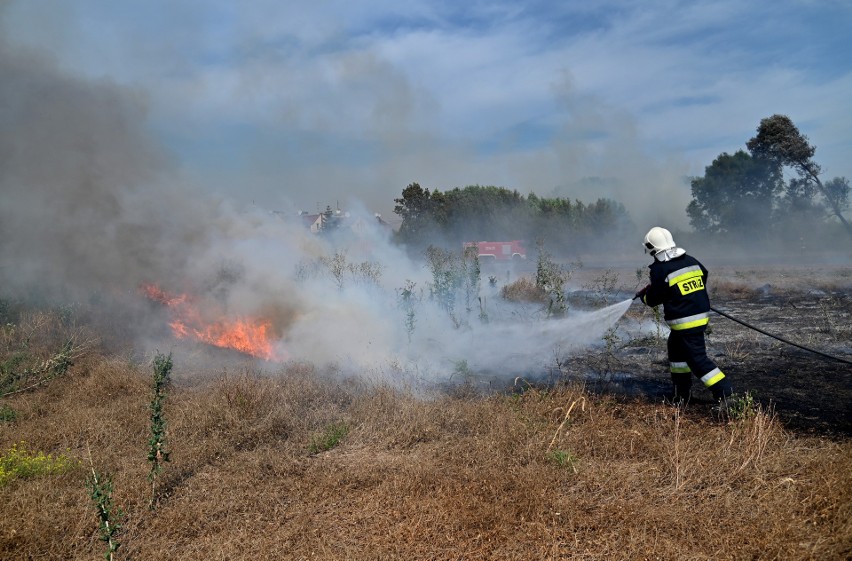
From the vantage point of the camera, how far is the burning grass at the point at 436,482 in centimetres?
328

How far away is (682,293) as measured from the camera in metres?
5.74

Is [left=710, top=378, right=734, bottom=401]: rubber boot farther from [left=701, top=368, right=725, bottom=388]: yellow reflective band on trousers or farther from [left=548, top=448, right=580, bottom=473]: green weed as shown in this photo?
[left=548, top=448, right=580, bottom=473]: green weed

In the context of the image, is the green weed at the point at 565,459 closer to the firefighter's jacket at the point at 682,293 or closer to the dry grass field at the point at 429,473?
the dry grass field at the point at 429,473

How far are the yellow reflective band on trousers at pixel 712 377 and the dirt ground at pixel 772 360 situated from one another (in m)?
0.50

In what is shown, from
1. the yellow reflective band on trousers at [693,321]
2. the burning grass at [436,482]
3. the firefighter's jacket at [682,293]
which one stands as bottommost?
the burning grass at [436,482]

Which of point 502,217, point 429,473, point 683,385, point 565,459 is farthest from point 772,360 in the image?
point 502,217

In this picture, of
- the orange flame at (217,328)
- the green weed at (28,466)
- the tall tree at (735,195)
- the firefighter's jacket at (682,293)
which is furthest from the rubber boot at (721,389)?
the tall tree at (735,195)

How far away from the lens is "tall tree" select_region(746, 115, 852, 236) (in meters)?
28.0

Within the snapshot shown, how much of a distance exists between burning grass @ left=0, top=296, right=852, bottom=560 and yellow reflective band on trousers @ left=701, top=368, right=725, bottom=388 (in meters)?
0.40

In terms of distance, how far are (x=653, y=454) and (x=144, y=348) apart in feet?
27.7

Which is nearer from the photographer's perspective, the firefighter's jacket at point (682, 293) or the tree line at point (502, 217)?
A: the firefighter's jacket at point (682, 293)

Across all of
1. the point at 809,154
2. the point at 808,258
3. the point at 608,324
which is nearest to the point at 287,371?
the point at 608,324

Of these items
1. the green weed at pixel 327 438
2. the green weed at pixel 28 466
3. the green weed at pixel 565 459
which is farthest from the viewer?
the green weed at pixel 327 438

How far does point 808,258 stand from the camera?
26391 millimetres
